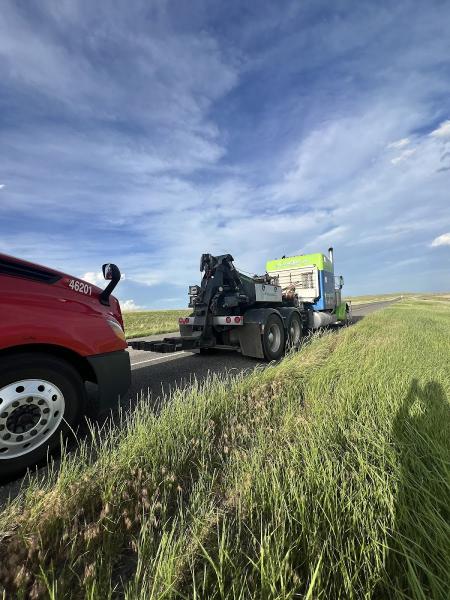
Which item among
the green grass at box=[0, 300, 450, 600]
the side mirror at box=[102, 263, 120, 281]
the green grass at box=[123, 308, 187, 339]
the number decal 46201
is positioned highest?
the side mirror at box=[102, 263, 120, 281]

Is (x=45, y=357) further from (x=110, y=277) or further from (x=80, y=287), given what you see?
(x=110, y=277)

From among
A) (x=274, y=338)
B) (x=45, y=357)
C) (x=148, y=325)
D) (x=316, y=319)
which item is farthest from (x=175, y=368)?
(x=148, y=325)

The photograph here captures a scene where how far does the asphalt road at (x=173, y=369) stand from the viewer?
4.61 m

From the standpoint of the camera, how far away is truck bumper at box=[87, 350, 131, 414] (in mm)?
2969

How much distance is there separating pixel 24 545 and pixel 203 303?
5.60 m

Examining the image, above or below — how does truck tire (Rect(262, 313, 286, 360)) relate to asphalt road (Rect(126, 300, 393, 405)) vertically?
above

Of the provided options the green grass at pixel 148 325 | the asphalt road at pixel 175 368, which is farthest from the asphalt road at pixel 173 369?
the green grass at pixel 148 325

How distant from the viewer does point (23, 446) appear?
7.93ft

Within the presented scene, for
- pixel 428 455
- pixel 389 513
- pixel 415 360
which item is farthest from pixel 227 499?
pixel 415 360

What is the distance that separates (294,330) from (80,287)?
6442 millimetres

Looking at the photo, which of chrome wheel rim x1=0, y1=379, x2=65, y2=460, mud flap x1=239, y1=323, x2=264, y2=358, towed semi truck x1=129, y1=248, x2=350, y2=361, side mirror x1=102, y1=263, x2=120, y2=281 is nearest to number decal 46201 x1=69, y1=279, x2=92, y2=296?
side mirror x1=102, y1=263, x2=120, y2=281

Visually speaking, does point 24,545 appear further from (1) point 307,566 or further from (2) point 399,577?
(2) point 399,577

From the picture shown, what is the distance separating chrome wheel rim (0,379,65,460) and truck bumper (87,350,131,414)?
0.41 meters

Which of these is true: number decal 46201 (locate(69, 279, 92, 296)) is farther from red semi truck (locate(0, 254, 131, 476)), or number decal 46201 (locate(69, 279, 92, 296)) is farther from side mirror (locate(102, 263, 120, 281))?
side mirror (locate(102, 263, 120, 281))
